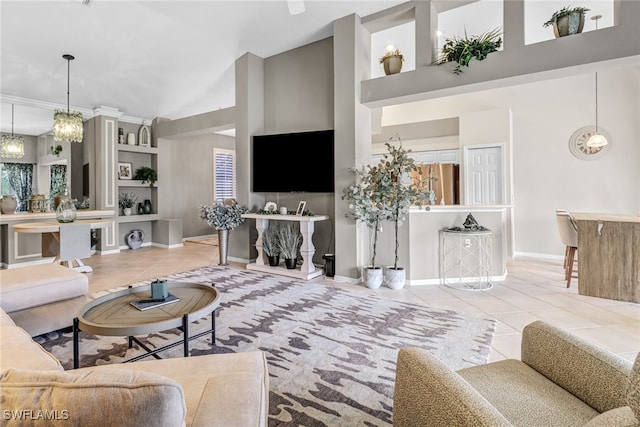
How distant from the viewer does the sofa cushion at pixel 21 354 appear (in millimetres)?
1145

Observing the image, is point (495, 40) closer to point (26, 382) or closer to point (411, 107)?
point (411, 107)

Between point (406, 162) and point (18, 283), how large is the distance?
381cm

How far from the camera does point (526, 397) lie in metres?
1.14

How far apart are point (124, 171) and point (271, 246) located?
14.2 ft

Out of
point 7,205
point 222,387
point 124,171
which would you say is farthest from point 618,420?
point 124,171

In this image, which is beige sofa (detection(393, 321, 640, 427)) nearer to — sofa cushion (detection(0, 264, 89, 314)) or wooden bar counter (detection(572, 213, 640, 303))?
sofa cushion (detection(0, 264, 89, 314))

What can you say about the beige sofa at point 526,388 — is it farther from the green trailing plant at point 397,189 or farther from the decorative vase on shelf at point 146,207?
the decorative vase on shelf at point 146,207

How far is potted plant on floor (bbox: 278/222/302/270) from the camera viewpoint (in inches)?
187

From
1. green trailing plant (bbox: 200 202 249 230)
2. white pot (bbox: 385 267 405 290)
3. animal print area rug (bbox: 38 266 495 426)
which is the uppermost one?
green trailing plant (bbox: 200 202 249 230)

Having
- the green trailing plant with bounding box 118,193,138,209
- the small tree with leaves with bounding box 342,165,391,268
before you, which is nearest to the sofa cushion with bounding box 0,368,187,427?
the small tree with leaves with bounding box 342,165,391,268

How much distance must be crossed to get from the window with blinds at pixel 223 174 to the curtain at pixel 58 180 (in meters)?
3.25

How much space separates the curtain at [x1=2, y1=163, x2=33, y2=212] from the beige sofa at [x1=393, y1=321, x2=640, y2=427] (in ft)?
28.1

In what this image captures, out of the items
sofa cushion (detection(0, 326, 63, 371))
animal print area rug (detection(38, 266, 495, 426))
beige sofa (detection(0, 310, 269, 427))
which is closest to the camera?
beige sofa (detection(0, 310, 269, 427))

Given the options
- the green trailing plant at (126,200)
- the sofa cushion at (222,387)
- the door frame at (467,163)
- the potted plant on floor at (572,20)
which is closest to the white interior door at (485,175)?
the door frame at (467,163)
